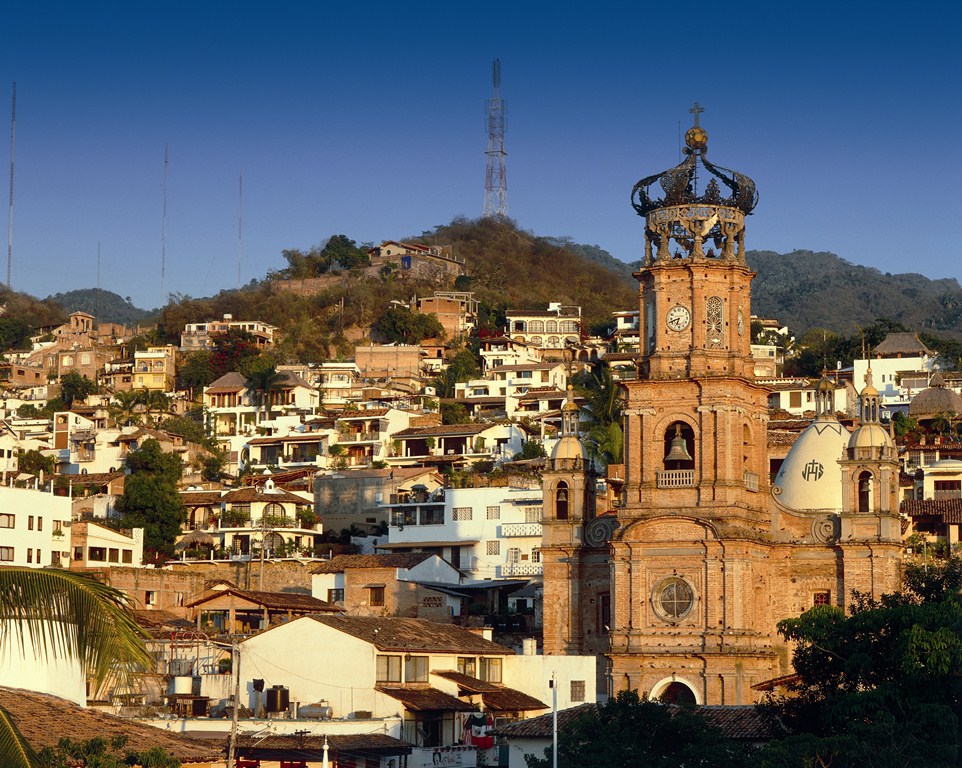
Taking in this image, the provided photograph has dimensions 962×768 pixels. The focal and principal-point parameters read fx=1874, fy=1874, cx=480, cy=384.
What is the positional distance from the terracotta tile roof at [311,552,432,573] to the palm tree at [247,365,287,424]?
53284mm

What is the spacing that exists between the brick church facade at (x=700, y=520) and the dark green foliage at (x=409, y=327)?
8825cm

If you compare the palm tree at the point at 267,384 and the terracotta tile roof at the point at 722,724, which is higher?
the palm tree at the point at 267,384

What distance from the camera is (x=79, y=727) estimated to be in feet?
142

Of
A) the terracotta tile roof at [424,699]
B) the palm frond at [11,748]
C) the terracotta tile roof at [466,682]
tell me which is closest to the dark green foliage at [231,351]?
the terracotta tile roof at [466,682]

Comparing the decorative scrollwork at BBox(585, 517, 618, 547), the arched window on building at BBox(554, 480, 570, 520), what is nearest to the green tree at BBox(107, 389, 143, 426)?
the arched window on building at BBox(554, 480, 570, 520)

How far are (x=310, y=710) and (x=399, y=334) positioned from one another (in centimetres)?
10285

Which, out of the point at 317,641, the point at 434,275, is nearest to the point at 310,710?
the point at 317,641

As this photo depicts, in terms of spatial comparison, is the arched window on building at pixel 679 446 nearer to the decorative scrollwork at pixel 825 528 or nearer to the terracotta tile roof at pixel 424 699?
the decorative scrollwork at pixel 825 528

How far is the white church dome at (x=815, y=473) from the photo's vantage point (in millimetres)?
71125

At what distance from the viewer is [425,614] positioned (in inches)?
3184

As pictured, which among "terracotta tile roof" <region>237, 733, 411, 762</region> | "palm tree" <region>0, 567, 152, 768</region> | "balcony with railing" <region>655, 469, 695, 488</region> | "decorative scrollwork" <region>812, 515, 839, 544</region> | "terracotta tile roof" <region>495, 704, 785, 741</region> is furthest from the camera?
"decorative scrollwork" <region>812, 515, 839, 544</region>

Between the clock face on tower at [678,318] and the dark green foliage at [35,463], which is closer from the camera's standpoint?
the clock face on tower at [678,318]

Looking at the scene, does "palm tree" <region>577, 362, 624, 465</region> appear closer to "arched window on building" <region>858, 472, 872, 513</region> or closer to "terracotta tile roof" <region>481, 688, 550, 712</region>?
"arched window on building" <region>858, 472, 872, 513</region>

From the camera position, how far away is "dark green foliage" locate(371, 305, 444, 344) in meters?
157
